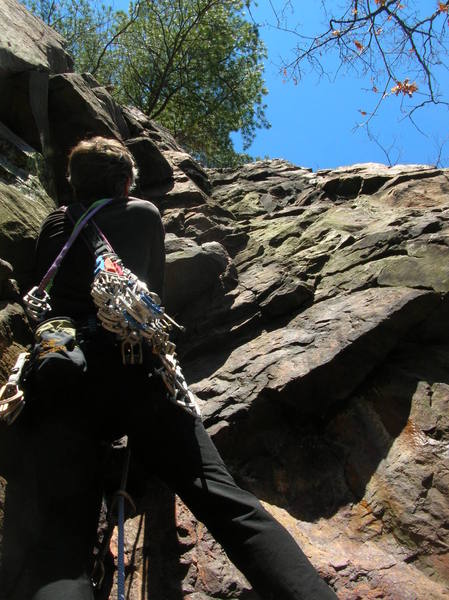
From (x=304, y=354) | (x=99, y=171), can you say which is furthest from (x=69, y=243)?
(x=304, y=354)

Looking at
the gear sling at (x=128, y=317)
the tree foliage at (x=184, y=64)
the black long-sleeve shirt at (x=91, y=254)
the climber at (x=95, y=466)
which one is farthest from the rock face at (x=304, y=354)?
the tree foliage at (x=184, y=64)

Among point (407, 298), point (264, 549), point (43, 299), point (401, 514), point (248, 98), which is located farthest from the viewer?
point (248, 98)

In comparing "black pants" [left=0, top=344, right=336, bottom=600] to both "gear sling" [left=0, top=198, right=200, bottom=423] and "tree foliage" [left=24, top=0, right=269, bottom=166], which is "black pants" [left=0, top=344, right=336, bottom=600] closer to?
"gear sling" [left=0, top=198, right=200, bottom=423]

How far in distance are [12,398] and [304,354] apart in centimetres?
256

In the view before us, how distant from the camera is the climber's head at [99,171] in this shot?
138 inches

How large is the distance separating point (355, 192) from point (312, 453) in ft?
14.0

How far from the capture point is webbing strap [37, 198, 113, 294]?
3.09 metres

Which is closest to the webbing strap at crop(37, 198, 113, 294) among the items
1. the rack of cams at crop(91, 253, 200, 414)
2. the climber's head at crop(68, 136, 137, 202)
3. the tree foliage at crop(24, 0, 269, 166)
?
the climber's head at crop(68, 136, 137, 202)

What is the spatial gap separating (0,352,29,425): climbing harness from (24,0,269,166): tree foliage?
1571cm

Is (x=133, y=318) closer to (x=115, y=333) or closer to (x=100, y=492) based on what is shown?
(x=115, y=333)

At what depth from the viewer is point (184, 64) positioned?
1792 centimetres

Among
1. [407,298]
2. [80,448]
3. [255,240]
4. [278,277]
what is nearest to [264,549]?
[80,448]

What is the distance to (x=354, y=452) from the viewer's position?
4.16 metres

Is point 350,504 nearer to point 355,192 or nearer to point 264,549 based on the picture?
point 264,549
